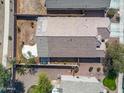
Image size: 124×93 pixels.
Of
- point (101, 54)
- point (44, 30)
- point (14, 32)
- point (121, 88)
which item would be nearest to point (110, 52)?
point (101, 54)

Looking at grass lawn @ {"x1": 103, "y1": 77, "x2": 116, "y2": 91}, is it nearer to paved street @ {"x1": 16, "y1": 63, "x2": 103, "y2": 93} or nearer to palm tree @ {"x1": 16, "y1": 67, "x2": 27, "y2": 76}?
paved street @ {"x1": 16, "y1": 63, "x2": 103, "y2": 93}

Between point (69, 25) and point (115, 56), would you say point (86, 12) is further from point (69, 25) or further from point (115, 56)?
point (115, 56)

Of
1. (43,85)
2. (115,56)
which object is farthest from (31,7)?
(115,56)

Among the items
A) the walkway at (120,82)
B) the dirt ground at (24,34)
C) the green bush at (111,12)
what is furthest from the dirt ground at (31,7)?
the walkway at (120,82)

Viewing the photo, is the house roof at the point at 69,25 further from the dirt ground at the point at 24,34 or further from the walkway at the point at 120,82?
the walkway at the point at 120,82

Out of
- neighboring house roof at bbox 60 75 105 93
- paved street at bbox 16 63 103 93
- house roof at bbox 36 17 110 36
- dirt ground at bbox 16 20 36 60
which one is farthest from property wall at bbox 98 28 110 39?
dirt ground at bbox 16 20 36 60

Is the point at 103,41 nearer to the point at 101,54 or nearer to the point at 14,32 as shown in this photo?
the point at 101,54

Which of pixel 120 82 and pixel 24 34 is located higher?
pixel 24 34
